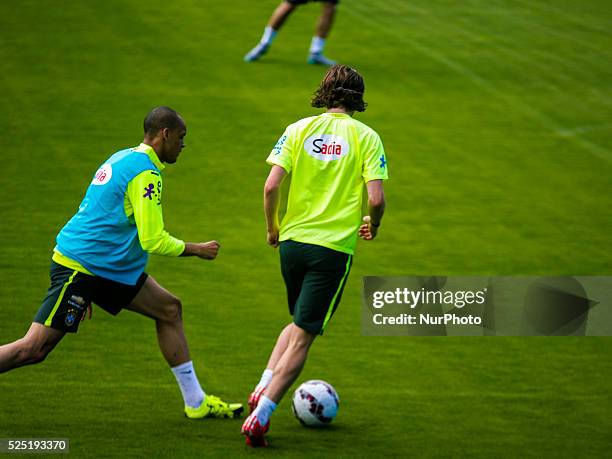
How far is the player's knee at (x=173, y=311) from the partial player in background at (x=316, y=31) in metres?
10.2

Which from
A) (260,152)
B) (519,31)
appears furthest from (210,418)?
(519,31)

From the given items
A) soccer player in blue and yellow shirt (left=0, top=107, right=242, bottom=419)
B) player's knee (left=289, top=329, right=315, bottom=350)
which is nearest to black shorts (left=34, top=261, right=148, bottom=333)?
soccer player in blue and yellow shirt (left=0, top=107, right=242, bottom=419)

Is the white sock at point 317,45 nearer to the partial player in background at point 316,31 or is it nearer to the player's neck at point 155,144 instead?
the partial player in background at point 316,31

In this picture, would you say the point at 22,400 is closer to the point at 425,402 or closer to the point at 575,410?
the point at 425,402

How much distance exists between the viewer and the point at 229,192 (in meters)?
12.8

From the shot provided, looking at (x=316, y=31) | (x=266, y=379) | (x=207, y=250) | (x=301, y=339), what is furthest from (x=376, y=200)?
(x=316, y=31)

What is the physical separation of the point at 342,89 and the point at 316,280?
46.1 inches

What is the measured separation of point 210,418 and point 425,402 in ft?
5.10

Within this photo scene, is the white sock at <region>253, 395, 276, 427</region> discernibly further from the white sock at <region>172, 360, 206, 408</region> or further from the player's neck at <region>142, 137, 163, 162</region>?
the player's neck at <region>142, 137, 163, 162</region>

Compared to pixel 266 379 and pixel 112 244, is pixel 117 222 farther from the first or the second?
pixel 266 379

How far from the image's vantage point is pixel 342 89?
6.64m

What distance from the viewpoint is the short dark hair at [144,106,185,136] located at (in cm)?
663

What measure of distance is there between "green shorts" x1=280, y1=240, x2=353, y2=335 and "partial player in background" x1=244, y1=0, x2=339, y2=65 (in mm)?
10415

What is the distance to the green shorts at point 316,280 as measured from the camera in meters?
6.60
